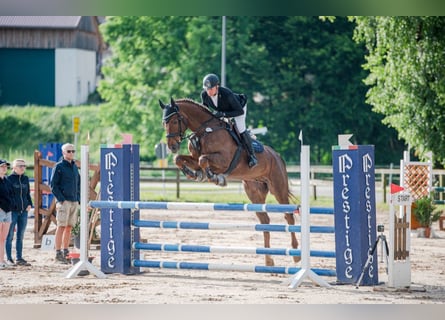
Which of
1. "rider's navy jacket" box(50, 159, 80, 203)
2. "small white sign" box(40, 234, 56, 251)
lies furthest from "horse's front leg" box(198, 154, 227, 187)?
"small white sign" box(40, 234, 56, 251)

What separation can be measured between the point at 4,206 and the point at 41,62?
3484 centimetres

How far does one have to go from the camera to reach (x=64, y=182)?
11586mm

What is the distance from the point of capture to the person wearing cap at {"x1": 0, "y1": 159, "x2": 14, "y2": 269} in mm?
11555

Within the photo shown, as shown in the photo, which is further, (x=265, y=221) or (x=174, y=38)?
(x=174, y=38)

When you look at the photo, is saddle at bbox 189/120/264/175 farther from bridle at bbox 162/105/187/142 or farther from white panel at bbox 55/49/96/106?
white panel at bbox 55/49/96/106

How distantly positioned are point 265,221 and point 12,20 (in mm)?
36562

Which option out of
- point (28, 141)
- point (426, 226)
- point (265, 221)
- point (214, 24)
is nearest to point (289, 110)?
point (214, 24)

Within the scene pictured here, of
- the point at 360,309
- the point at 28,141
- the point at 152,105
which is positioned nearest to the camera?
the point at 360,309

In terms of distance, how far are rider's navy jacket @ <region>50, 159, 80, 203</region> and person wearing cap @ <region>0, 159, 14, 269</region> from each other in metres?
0.51

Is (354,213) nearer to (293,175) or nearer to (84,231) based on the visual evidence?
(84,231)
